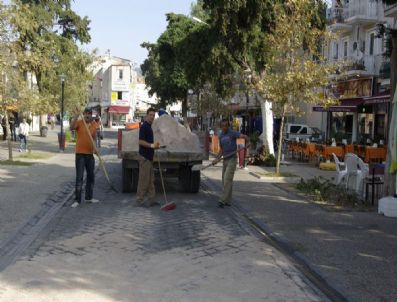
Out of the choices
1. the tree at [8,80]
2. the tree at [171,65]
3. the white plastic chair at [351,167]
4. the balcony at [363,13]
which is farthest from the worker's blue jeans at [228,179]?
the tree at [171,65]

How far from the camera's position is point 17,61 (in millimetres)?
19172

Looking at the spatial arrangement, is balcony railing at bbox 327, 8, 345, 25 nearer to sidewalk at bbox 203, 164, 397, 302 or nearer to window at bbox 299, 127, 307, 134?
window at bbox 299, 127, 307, 134

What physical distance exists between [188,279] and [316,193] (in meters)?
7.10

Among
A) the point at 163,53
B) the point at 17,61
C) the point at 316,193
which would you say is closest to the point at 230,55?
the point at 17,61

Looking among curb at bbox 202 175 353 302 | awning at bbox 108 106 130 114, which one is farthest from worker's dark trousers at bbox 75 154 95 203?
awning at bbox 108 106 130 114

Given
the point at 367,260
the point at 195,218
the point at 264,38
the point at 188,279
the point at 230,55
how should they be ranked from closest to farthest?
the point at 188,279 → the point at 367,260 → the point at 195,218 → the point at 264,38 → the point at 230,55

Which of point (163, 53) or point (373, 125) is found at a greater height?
point (163, 53)

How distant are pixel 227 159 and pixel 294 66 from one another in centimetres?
672

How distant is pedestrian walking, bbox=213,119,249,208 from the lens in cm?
1106

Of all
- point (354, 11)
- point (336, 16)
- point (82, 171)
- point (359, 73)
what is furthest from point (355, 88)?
point (82, 171)

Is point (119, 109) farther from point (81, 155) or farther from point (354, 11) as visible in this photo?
point (81, 155)

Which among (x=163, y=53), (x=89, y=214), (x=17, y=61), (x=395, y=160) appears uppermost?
(x=163, y=53)

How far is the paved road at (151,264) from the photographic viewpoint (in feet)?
17.9

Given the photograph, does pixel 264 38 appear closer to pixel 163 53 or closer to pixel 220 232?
pixel 220 232
